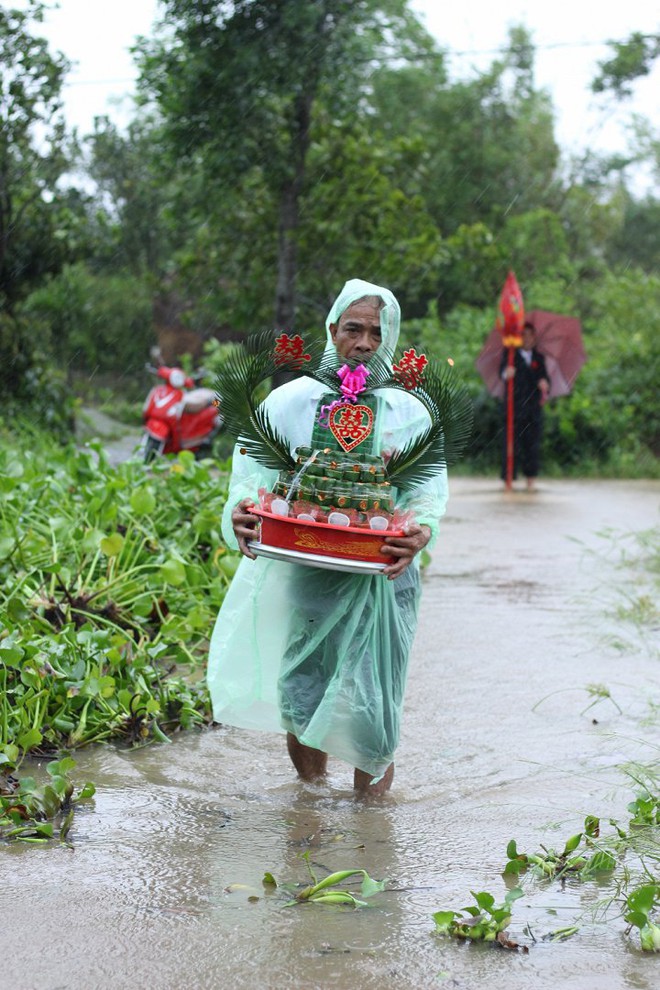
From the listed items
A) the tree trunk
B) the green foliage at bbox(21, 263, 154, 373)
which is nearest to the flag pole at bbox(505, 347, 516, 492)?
the tree trunk

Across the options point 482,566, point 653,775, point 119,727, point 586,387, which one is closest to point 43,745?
point 119,727

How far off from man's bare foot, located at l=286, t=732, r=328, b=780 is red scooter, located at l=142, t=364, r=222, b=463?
24.4ft

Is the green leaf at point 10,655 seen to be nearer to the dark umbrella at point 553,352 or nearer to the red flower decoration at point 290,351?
the red flower decoration at point 290,351

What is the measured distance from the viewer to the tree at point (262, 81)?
1452cm

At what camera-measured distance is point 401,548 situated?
388 centimetres

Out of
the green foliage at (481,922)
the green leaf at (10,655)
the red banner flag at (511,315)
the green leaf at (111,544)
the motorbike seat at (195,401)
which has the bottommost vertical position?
the green foliage at (481,922)

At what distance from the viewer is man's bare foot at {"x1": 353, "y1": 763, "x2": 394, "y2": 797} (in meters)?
4.28

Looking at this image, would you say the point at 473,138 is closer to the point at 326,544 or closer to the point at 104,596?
the point at 104,596

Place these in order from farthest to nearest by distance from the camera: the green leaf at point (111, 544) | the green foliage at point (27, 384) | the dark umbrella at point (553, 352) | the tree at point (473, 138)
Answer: the tree at point (473, 138)
the dark umbrella at point (553, 352)
the green foliage at point (27, 384)
the green leaf at point (111, 544)

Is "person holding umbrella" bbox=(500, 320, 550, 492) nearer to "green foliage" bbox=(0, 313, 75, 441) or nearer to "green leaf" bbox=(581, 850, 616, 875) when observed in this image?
"green foliage" bbox=(0, 313, 75, 441)

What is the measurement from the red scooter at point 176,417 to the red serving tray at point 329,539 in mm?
7928

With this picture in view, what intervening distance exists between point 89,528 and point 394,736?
267cm

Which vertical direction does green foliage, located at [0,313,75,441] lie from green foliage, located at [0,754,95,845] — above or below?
above

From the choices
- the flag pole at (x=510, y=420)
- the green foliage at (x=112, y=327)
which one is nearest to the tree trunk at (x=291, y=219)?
the flag pole at (x=510, y=420)
